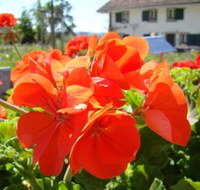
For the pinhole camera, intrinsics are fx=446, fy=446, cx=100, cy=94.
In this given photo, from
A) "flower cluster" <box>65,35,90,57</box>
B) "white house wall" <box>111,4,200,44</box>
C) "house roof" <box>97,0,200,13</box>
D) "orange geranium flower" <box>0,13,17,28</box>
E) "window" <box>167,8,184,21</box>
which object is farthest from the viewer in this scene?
"window" <box>167,8,184,21</box>

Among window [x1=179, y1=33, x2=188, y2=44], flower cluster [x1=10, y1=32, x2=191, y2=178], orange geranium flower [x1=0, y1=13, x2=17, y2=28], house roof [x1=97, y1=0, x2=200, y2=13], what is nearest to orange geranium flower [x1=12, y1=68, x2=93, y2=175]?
flower cluster [x1=10, y1=32, x2=191, y2=178]

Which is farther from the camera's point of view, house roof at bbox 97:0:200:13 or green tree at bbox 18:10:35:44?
green tree at bbox 18:10:35:44

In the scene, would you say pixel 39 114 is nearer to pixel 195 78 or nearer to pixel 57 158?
pixel 57 158

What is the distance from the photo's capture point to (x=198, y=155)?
0.87 metres

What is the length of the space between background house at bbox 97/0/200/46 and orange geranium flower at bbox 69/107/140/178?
22.8 metres

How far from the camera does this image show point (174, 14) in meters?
24.2

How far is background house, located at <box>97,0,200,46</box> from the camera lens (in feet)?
75.6

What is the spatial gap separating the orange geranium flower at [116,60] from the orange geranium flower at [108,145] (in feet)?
0.22

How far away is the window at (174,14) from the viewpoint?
78.1ft

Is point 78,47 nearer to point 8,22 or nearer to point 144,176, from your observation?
point 8,22

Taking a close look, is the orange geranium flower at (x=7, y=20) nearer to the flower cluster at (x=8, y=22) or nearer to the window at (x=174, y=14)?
the flower cluster at (x=8, y=22)

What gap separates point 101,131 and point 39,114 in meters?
0.07

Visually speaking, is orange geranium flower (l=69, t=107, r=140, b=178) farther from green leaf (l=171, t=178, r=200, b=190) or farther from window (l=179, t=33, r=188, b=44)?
window (l=179, t=33, r=188, b=44)

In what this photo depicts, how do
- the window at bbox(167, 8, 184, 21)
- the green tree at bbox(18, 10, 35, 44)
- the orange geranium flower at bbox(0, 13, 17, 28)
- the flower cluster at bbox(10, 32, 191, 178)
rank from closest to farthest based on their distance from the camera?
1. the flower cluster at bbox(10, 32, 191, 178)
2. the orange geranium flower at bbox(0, 13, 17, 28)
3. the window at bbox(167, 8, 184, 21)
4. the green tree at bbox(18, 10, 35, 44)
